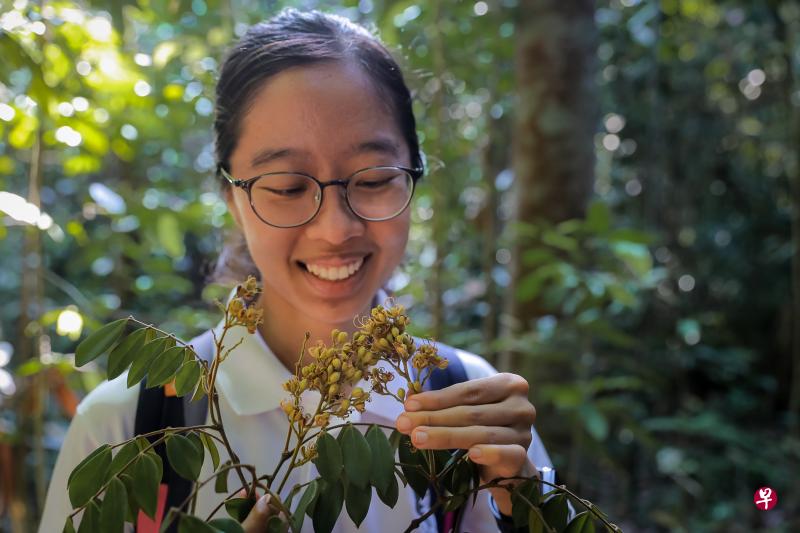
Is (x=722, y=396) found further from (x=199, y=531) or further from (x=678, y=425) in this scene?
(x=199, y=531)

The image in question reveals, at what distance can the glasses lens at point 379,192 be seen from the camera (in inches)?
34.3

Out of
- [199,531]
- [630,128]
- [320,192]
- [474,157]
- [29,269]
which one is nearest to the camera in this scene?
[199,531]

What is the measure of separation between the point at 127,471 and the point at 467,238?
2621 mm

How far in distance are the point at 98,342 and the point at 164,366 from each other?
65 mm

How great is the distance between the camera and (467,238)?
3.09 meters

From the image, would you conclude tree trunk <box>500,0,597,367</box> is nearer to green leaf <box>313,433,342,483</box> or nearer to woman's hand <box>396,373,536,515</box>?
woman's hand <box>396,373,536,515</box>

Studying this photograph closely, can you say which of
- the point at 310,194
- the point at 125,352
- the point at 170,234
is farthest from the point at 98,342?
the point at 170,234

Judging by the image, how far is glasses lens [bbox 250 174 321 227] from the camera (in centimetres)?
86

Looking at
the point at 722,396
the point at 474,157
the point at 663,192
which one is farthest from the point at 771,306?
the point at 474,157

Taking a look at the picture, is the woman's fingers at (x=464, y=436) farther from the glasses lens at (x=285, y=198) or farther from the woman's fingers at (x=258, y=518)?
the glasses lens at (x=285, y=198)

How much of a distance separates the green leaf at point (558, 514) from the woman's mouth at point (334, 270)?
1.36 feet

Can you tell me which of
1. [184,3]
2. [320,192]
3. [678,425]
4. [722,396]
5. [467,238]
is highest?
[184,3]

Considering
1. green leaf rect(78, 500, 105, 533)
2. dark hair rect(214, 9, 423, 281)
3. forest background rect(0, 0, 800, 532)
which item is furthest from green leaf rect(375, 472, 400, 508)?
forest background rect(0, 0, 800, 532)

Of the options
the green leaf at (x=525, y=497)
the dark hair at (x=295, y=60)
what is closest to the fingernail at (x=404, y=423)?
the green leaf at (x=525, y=497)
